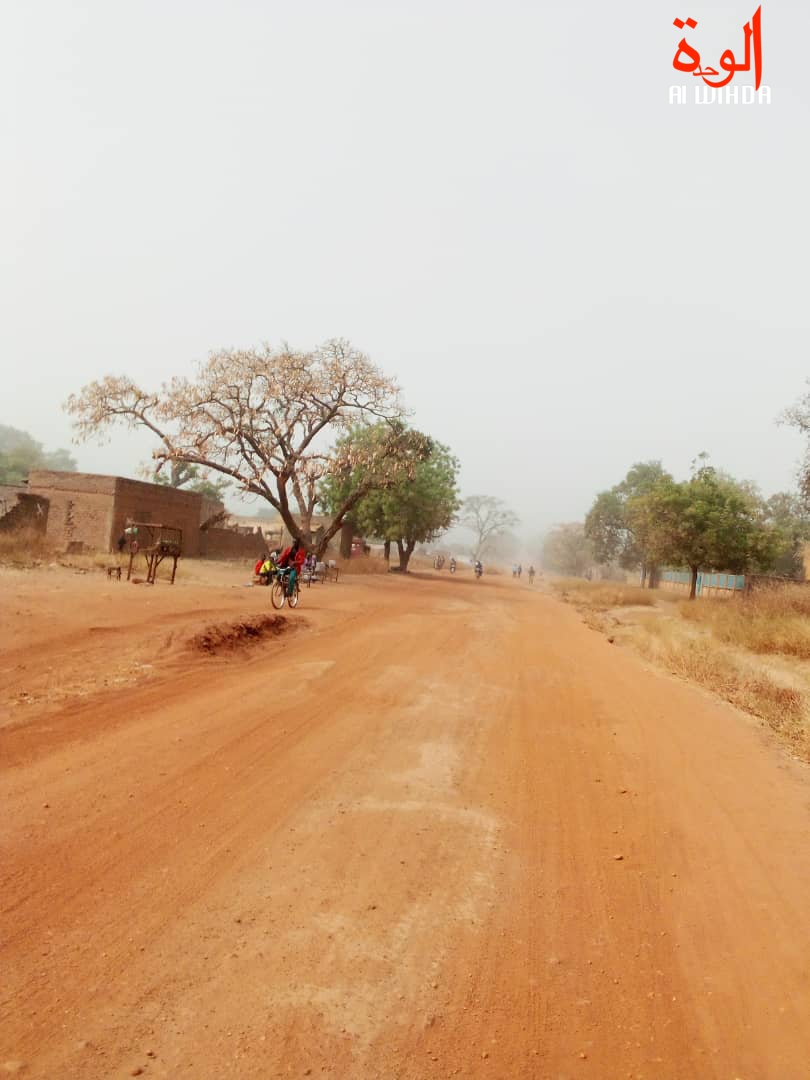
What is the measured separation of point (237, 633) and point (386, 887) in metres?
7.54

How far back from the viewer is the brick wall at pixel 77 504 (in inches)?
1093

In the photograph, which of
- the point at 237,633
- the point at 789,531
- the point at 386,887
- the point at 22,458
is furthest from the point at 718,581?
the point at 22,458

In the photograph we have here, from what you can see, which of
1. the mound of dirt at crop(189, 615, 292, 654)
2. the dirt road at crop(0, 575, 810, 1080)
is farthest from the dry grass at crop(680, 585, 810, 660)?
→ the mound of dirt at crop(189, 615, 292, 654)

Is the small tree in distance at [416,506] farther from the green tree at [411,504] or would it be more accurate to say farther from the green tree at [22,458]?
the green tree at [22,458]

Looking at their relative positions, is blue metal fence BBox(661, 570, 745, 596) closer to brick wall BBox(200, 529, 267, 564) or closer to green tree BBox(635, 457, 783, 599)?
green tree BBox(635, 457, 783, 599)

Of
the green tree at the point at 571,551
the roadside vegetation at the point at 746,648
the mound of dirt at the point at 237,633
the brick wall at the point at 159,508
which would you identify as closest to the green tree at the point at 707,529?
the roadside vegetation at the point at 746,648

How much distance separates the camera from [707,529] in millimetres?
30422

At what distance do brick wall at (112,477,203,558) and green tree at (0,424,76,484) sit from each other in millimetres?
6469

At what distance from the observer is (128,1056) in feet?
8.39

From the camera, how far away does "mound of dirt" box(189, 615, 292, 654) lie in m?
9.96

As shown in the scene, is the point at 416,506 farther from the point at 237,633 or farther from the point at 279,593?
the point at 237,633

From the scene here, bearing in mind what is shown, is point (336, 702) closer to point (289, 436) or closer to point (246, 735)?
point (246, 735)

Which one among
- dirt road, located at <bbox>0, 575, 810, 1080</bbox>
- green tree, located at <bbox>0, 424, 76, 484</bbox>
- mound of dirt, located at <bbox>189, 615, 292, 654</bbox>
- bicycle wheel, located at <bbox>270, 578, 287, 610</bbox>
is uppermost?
green tree, located at <bbox>0, 424, 76, 484</bbox>

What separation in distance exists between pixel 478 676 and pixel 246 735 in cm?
428
